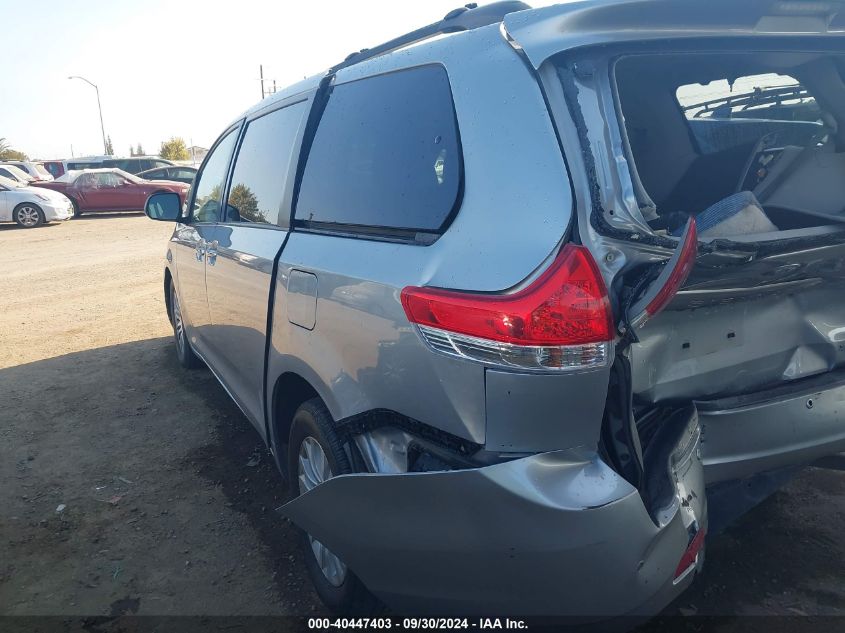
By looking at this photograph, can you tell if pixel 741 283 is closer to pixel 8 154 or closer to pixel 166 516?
pixel 166 516

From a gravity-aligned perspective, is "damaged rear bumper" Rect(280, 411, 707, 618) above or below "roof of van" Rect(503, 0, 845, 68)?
below

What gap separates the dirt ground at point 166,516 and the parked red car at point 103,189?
16.1 m

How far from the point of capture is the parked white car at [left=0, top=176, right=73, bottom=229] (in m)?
17.5

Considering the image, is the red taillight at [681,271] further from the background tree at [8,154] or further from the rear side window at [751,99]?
the background tree at [8,154]

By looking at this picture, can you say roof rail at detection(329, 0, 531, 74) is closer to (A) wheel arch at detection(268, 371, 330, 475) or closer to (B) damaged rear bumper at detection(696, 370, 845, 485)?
(A) wheel arch at detection(268, 371, 330, 475)

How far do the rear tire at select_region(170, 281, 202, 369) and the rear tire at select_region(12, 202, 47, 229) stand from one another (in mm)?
14954

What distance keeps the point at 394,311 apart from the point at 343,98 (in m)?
1.14

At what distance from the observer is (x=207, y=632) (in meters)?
2.46

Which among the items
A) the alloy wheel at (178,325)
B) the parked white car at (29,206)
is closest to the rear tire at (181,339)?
the alloy wheel at (178,325)

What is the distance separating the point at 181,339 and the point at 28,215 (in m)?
15.4

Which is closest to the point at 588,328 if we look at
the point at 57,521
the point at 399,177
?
the point at 399,177

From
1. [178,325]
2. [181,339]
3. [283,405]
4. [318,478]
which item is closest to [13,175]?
[178,325]

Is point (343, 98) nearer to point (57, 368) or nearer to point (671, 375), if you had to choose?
point (671, 375)

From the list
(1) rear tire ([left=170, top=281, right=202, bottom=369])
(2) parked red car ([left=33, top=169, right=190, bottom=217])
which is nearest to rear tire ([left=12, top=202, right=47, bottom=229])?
(2) parked red car ([left=33, top=169, right=190, bottom=217])
